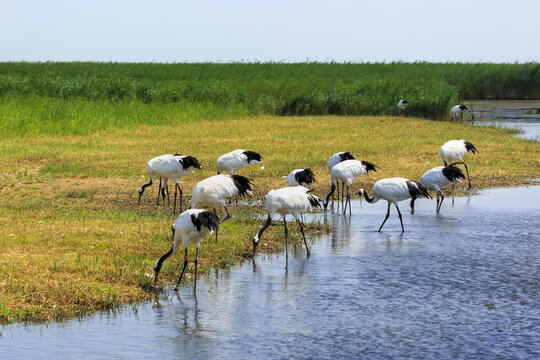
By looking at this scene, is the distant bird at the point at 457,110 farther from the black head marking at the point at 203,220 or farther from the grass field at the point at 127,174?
the black head marking at the point at 203,220

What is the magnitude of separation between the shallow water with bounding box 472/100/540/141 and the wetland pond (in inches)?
654

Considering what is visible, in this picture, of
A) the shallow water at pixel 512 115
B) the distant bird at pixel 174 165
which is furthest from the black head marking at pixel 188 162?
the shallow water at pixel 512 115

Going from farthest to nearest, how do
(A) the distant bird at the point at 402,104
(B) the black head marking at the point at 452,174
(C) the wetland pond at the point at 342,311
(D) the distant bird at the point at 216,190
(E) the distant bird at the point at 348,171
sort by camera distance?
(A) the distant bird at the point at 402,104, (B) the black head marking at the point at 452,174, (E) the distant bird at the point at 348,171, (D) the distant bird at the point at 216,190, (C) the wetland pond at the point at 342,311

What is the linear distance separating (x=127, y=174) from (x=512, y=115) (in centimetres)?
2731

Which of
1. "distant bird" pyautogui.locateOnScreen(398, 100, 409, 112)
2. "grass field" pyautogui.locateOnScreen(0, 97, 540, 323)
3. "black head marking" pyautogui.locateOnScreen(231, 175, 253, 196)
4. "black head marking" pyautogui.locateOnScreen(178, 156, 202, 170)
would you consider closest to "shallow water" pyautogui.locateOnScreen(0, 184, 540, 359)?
"grass field" pyautogui.locateOnScreen(0, 97, 540, 323)

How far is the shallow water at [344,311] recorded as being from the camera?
6449mm

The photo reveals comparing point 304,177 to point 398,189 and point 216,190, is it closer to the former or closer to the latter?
point 398,189

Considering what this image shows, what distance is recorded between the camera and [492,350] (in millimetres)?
6387

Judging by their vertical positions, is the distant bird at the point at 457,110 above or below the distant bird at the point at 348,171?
above

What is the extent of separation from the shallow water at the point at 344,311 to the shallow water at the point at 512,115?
1663cm

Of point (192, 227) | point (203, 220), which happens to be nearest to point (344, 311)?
point (203, 220)

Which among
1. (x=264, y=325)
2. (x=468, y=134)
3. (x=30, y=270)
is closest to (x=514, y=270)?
(x=264, y=325)

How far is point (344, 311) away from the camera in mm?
7492

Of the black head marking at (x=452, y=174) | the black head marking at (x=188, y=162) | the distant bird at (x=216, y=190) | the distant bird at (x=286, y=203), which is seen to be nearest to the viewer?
the distant bird at (x=286, y=203)
